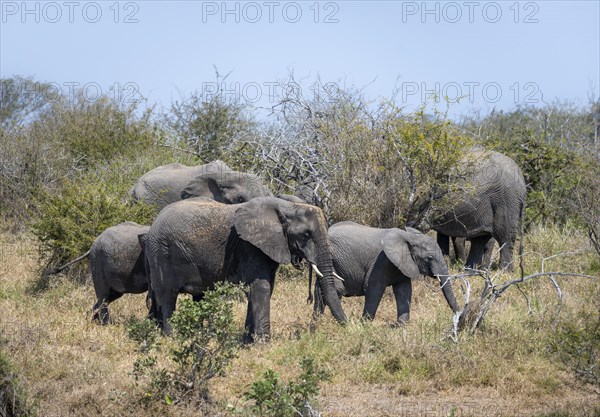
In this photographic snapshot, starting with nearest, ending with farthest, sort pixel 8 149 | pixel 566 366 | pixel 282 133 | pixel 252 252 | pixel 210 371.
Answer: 1. pixel 210 371
2. pixel 566 366
3. pixel 252 252
4. pixel 282 133
5. pixel 8 149

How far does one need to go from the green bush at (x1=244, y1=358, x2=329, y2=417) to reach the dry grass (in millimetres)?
434

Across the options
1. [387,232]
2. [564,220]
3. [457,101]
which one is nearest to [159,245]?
[387,232]

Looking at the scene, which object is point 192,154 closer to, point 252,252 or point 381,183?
point 381,183

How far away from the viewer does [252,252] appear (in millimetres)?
9914

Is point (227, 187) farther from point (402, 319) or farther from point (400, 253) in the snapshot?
point (402, 319)

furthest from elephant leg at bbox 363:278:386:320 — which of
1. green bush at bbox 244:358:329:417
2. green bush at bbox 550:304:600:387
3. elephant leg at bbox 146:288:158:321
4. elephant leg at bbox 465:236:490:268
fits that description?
elephant leg at bbox 465:236:490:268

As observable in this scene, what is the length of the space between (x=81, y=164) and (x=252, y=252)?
30.9ft

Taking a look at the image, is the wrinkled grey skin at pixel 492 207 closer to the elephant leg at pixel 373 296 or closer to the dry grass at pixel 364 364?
the dry grass at pixel 364 364

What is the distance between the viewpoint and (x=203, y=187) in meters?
14.7

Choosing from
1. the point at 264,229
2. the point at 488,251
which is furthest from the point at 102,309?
the point at 488,251

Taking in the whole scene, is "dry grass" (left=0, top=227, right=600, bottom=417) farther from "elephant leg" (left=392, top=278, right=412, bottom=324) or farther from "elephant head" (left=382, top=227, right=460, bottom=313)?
→ "elephant head" (left=382, top=227, right=460, bottom=313)

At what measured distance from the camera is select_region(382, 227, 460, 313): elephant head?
10445 mm

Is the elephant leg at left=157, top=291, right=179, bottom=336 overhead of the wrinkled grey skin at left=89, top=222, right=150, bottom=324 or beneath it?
beneath

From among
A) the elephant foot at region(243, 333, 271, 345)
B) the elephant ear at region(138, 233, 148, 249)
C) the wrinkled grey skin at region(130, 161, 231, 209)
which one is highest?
the wrinkled grey skin at region(130, 161, 231, 209)
